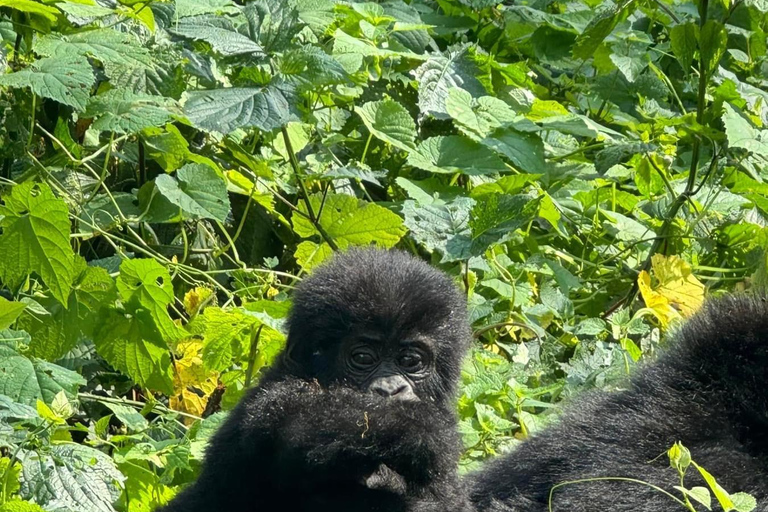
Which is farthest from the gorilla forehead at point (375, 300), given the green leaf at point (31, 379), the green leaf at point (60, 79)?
the green leaf at point (60, 79)

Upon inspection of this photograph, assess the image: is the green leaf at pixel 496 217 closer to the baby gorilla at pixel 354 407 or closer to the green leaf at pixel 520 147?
the green leaf at pixel 520 147

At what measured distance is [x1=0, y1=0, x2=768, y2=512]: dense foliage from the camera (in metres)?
3.32

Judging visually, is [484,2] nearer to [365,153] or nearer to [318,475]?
[365,153]

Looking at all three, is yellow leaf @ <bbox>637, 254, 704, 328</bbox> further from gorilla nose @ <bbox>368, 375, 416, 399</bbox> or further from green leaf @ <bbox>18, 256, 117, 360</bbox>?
green leaf @ <bbox>18, 256, 117, 360</bbox>

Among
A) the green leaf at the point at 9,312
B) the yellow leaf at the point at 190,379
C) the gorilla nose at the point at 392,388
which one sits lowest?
the yellow leaf at the point at 190,379

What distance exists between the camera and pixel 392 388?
2.75 m

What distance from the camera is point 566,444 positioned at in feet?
8.00

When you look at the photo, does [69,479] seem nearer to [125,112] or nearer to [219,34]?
[125,112]

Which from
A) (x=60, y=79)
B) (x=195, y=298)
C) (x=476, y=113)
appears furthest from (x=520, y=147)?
(x=60, y=79)

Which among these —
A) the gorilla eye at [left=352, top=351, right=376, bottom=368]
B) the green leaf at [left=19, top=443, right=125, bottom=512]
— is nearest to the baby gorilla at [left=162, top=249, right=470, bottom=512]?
the gorilla eye at [left=352, top=351, right=376, bottom=368]

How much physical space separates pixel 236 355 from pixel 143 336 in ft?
0.90

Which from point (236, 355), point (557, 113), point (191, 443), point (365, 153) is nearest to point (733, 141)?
point (557, 113)

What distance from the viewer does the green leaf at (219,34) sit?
3.84 metres

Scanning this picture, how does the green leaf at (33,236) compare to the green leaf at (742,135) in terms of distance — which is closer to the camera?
the green leaf at (33,236)
